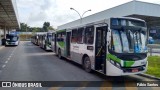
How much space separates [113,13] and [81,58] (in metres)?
27.5

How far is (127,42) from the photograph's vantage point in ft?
32.8

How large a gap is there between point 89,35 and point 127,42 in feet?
10.1

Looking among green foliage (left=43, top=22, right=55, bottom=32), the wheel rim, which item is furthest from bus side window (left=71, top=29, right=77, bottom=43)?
green foliage (left=43, top=22, right=55, bottom=32)

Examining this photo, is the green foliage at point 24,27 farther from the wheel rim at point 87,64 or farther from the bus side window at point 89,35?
the wheel rim at point 87,64

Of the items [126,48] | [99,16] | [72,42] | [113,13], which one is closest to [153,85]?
[126,48]

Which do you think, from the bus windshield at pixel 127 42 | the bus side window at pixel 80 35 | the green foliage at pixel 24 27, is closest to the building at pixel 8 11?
the bus side window at pixel 80 35

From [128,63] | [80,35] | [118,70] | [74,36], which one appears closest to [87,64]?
[80,35]

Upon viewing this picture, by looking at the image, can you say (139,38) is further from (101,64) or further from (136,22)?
(101,64)

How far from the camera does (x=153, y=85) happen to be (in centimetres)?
948

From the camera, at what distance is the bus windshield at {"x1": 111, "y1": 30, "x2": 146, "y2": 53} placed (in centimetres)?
986

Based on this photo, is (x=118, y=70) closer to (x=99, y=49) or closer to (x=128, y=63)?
(x=128, y=63)

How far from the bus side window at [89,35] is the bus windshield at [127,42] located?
236 centimetres

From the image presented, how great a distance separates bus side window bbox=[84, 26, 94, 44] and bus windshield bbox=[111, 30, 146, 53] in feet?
7.74

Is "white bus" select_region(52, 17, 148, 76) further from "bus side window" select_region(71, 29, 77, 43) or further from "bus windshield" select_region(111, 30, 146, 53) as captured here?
"bus side window" select_region(71, 29, 77, 43)
